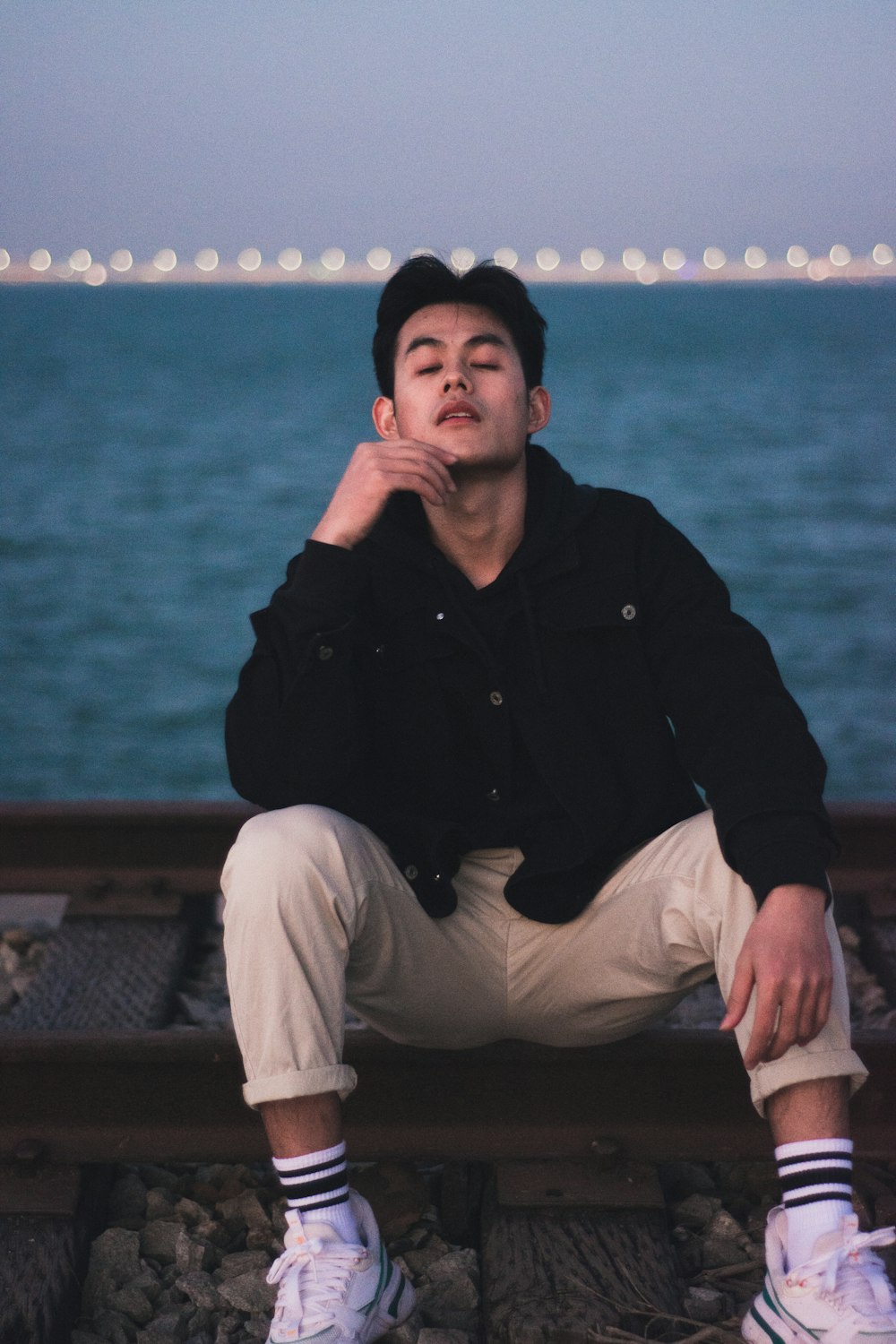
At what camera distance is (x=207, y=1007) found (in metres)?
3.79

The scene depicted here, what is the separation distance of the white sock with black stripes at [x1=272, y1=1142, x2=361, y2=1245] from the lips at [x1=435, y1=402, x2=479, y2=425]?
4.53 ft

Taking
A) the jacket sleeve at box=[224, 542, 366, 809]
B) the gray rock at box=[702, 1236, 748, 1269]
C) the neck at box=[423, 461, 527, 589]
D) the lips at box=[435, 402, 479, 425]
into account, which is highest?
the lips at box=[435, 402, 479, 425]

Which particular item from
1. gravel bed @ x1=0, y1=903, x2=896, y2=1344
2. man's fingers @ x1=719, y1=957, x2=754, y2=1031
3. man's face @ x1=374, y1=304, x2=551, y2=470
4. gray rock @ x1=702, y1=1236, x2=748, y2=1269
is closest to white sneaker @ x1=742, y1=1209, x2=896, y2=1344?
gravel bed @ x1=0, y1=903, x2=896, y2=1344

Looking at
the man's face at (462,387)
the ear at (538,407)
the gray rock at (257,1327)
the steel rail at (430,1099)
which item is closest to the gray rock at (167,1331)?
the gray rock at (257,1327)

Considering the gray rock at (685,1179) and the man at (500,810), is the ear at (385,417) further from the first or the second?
the gray rock at (685,1179)

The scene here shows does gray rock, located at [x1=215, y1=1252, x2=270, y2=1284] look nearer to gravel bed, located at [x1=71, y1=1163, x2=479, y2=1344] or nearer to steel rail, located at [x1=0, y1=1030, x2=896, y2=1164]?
gravel bed, located at [x1=71, y1=1163, x2=479, y2=1344]

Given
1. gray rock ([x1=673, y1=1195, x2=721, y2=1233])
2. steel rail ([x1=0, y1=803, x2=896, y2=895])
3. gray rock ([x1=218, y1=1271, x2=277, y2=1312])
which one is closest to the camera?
gray rock ([x1=218, y1=1271, x2=277, y2=1312])

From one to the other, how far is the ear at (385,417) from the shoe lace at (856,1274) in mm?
1806

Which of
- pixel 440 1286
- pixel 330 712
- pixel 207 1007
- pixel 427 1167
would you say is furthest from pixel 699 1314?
pixel 207 1007

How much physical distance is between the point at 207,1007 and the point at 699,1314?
5.61 ft

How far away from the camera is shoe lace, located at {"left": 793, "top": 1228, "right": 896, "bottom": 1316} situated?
2111 millimetres

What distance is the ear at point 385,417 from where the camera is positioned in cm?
311

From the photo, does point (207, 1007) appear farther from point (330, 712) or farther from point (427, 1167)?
point (330, 712)

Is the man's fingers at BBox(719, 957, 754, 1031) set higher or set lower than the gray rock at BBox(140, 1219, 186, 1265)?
higher
